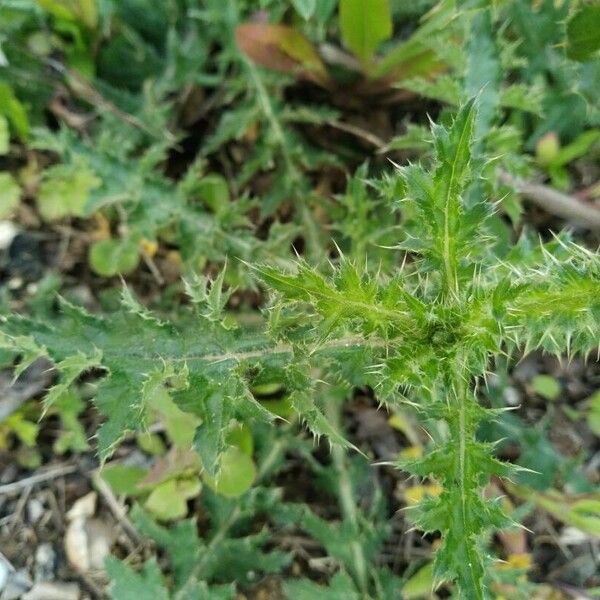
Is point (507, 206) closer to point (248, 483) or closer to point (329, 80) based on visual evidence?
point (329, 80)

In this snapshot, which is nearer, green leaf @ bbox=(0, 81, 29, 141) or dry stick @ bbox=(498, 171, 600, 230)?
green leaf @ bbox=(0, 81, 29, 141)

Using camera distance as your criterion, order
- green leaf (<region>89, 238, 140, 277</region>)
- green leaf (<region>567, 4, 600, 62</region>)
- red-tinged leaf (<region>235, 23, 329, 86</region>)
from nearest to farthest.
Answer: green leaf (<region>567, 4, 600, 62</region>)
red-tinged leaf (<region>235, 23, 329, 86</region>)
green leaf (<region>89, 238, 140, 277</region>)

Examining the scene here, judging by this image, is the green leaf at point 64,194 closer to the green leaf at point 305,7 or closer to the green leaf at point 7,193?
the green leaf at point 7,193

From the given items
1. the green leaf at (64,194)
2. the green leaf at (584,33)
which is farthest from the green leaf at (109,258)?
the green leaf at (584,33)

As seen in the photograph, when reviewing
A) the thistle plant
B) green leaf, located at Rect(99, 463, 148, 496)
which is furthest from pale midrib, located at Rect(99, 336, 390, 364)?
green leaf, located at Rect(99, 463, 148, 496)

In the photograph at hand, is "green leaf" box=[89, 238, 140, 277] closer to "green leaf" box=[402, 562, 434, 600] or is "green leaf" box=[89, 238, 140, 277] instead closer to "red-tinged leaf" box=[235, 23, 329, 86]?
"red-tinged leaf" box=[235, 23, 329, 86]

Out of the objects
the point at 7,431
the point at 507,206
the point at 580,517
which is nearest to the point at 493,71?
the point at 507,206

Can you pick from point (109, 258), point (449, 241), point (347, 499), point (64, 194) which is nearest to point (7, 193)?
point (64, 194)
